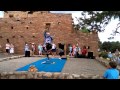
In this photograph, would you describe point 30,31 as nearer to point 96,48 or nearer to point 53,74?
point 96,48

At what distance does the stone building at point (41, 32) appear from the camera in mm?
37438

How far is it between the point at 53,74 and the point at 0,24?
87.1 ft

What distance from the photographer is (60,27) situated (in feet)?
124

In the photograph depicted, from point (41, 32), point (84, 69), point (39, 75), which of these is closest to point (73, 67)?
point (84, 69)

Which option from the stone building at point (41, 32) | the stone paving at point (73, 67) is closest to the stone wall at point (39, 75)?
the stone paving at point (73, 67)

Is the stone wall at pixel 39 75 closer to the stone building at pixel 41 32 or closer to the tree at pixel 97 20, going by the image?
the tree at pixel 97 20

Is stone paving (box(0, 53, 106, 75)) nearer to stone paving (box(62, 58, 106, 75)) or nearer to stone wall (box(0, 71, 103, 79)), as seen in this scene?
stone paving (box(62, 58, 106, 75))

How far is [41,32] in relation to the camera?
37844 millimetres

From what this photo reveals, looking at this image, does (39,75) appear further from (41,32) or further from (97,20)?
(41,32)
